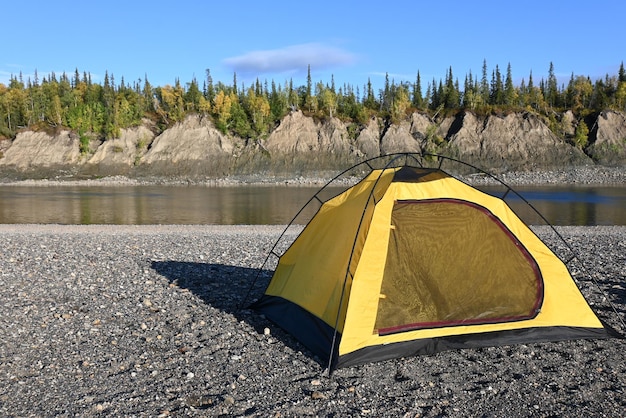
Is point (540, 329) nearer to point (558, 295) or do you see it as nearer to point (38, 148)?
point (558, 295)

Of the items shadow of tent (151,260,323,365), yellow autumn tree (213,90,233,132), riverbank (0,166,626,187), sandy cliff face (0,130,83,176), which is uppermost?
yellow autumn tree (213,90,233,132)

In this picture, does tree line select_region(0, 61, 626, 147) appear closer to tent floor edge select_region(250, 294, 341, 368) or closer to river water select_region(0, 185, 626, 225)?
river water select_region(0, 185, 626, 225)

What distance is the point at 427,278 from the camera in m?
8.33

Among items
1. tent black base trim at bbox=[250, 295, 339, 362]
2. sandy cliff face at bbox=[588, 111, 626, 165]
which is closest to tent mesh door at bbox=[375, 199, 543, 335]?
tent black base trim at bbox=[250, 295, 339, 362]

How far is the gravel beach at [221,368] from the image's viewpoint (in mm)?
5785

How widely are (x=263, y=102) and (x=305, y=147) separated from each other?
16.4 m

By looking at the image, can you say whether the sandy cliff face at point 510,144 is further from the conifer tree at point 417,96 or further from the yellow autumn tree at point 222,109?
the yellow autumn tree at point 222,109

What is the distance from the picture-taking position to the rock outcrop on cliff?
88206 mm

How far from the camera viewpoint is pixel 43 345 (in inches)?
303

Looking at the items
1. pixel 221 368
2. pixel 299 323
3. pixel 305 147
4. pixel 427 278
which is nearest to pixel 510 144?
pixel 305 147

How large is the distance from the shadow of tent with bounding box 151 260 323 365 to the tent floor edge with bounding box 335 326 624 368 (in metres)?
0.66

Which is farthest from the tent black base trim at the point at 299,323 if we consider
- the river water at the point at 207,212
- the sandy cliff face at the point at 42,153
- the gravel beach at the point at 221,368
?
the sandy cliff face at the point at 42,153

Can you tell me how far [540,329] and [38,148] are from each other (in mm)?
99315

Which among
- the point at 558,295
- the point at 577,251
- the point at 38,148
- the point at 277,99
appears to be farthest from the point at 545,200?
the point at 38,148
